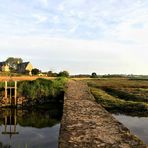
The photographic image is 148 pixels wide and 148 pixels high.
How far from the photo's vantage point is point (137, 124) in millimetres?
21984

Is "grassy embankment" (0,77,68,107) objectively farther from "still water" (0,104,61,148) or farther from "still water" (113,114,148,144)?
"still water" (113,114,148,144)

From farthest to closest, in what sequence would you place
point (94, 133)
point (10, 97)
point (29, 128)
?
1. point (10, 97)
2. point (29, 128)
3. point (94, 133)

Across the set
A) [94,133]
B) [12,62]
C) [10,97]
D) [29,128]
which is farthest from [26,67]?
[94,133]

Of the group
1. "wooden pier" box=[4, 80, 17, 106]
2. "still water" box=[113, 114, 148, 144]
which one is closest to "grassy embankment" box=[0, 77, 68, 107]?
"wooden pier" box=[4, 80, 17, 106]

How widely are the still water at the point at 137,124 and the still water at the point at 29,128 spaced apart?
510cm

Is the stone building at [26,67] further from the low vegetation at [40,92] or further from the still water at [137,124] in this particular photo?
the still water at [137,124]

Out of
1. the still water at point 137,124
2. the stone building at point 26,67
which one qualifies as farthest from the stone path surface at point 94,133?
the stone building at point 26,67

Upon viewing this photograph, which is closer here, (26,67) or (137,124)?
(137,124)

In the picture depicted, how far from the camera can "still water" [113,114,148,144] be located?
60.8 ft

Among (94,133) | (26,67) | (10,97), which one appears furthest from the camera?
(26,67)

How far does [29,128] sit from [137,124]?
26.3 feet

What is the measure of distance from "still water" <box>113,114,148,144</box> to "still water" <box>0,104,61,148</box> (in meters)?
5.10

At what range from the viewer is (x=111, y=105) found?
99.5 feet

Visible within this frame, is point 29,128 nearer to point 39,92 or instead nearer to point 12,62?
point 39,92
